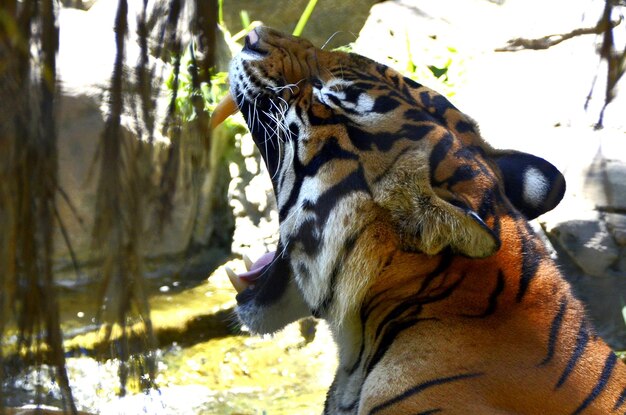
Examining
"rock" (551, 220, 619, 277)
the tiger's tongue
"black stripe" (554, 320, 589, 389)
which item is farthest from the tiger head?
"rock" (551, 220, 619, 277)

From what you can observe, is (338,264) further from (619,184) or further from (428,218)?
(619,184)

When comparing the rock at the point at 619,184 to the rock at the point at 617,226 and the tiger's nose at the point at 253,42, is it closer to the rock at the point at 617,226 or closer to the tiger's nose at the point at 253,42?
the rock at the point at 617,226

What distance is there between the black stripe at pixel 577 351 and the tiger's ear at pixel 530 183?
44 cm

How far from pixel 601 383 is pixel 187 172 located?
152cm

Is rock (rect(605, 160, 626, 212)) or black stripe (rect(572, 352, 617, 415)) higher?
black stripe (rect(572, 352, 617, 415))

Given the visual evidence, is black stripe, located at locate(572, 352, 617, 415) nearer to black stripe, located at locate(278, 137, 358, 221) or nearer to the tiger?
the tiger

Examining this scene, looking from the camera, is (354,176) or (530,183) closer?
(354,176)

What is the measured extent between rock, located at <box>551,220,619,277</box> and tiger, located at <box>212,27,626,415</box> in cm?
256

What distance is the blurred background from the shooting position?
118 cm

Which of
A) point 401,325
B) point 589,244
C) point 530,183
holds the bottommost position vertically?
point 589,244

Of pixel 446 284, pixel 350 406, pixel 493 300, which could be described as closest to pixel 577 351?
pixel 493 300

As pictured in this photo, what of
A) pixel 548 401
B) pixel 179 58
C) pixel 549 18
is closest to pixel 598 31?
pixel 179 58

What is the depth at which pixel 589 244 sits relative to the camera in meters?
5.14

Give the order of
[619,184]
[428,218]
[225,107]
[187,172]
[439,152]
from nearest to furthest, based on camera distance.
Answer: [187,172]
[428,218]
[439,152]
[225,107]
[619,184]
